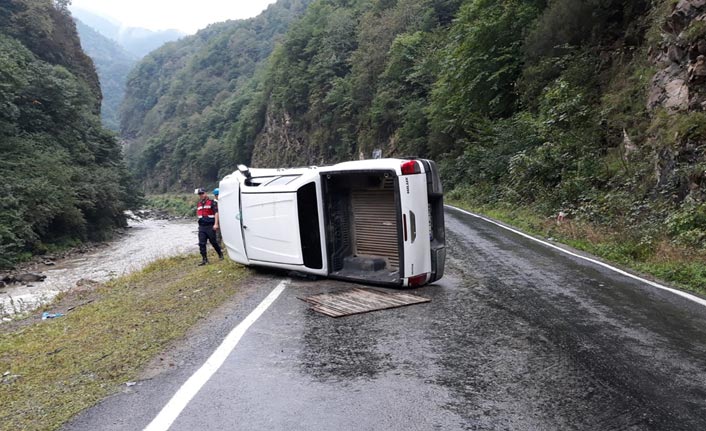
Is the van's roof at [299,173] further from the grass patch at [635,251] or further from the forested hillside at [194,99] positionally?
the forested hillside at [194,99]

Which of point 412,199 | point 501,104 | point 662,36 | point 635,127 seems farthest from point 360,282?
point 501,104

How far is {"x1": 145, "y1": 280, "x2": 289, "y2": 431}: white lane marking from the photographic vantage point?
3.54m

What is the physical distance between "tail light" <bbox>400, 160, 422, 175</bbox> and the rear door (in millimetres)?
1840

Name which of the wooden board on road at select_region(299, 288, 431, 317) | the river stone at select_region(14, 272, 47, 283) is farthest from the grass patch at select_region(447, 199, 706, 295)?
the river stone at select_region(14, 272, 47, 283)

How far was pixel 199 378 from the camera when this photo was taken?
430cm

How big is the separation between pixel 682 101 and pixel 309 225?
10.6 meters

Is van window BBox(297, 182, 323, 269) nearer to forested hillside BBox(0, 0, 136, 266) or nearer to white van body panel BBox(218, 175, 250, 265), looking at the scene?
white van body panel BBox(218, 175, 250, 265)

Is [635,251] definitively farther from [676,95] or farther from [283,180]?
[283,180]

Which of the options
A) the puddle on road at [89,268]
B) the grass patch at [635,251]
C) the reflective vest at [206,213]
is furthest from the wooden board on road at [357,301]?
the puddle on road at [89,268]

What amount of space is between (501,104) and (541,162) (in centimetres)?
1050

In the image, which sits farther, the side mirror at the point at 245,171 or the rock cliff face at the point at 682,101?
the rock cliff face at the point at 682,101

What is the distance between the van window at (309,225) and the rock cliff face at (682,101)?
7.76 m

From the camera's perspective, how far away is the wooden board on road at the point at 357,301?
252 inches

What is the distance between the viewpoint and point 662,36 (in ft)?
49.3
